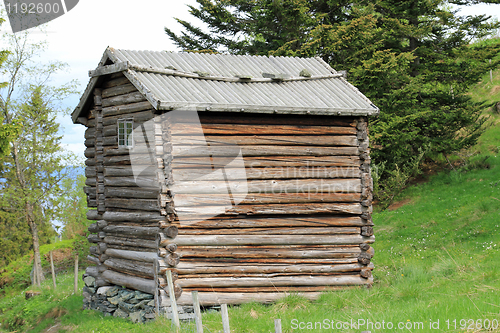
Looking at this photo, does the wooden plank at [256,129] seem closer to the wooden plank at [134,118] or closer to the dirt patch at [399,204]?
the wooden plank at [134,118]

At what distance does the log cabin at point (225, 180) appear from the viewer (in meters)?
9.38

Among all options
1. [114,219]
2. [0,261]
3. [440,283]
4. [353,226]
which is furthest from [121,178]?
[0,261]

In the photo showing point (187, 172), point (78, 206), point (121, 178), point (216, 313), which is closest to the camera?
point (216, 313)

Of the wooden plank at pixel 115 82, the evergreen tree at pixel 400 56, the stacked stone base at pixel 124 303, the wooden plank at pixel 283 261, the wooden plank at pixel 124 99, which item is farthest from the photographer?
the evergreen tree at pixel 400 56

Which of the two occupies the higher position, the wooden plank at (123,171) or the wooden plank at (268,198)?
the wooden plank at (123,171)

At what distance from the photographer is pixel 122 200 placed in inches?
422

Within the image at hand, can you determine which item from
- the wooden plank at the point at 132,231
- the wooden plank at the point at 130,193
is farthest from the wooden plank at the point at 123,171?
the wooden plank at the point at 132,231

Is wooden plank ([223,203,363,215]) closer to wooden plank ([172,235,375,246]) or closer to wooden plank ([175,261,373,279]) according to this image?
wooden plank ([172,235,375,246])

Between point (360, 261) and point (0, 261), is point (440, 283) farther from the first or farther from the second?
point (0, 261)

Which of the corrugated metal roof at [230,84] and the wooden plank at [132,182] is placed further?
the wooden plank at [132,182]

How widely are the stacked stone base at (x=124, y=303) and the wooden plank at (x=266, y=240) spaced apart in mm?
1388

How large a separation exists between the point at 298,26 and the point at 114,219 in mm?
15294

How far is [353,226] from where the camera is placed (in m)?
10.8

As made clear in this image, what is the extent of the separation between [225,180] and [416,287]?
15.3 ft
